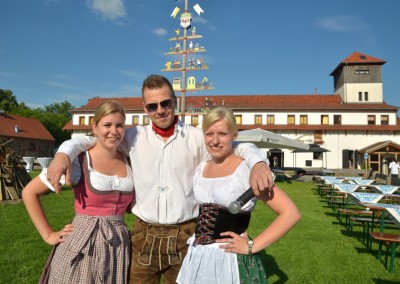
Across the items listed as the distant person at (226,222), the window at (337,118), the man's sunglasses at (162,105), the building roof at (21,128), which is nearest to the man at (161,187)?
the man's sunglasses at (162,105)

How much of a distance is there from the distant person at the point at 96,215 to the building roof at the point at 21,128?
135 feet

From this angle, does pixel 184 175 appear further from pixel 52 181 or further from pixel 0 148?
pixel 0 148

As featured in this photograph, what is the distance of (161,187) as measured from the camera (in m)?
2.52

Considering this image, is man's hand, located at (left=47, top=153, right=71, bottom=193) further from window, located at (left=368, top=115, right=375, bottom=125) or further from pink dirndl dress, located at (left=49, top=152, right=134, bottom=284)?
window, located at (left=368, top=115, right=375, bottom=125)

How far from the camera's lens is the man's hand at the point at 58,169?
2111 millimetres

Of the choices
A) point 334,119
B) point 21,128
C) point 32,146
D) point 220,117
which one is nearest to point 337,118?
point 334,119

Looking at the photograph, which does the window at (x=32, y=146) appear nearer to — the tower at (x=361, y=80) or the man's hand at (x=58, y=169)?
the tower at (x=361, y=80)

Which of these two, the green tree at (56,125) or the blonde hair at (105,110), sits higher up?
the green tree at (56,125)

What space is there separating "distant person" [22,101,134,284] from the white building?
31172 mm

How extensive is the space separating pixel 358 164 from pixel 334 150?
9.03 feet

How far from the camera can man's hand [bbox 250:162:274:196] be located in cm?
185

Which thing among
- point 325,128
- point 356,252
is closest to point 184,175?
point 356,252

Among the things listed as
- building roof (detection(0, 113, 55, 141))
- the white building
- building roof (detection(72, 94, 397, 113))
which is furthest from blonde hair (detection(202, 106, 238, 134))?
building roof (detection(0, 113, 55, 141))

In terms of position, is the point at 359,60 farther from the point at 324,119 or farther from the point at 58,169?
the point at 58,169
